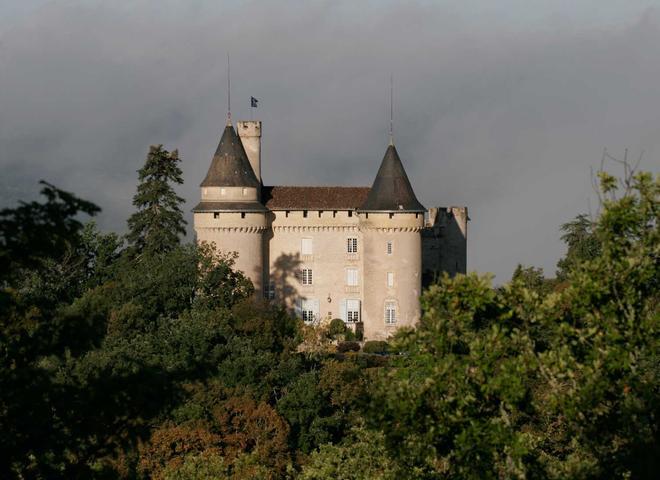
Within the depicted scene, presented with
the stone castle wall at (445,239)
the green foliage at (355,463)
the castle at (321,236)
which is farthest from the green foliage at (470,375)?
the stone castle wall at (445,239)

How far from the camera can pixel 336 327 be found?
61062 mm

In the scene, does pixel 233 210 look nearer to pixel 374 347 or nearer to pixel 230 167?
pixel 230 167

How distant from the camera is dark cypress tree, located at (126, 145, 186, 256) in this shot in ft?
211

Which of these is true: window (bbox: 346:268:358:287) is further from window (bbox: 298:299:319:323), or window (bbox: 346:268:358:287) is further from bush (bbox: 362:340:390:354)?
bush (bbox: 362:340:390:354)

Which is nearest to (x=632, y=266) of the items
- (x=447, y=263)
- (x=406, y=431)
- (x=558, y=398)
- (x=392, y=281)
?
(x=558, y=398)

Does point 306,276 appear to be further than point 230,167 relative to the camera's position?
Yes

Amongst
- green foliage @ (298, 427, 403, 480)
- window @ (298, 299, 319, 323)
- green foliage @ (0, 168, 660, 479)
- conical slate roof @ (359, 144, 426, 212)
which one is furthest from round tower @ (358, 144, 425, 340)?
green foliage @ (0, 168, 660, 479)

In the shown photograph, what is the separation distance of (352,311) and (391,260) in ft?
11.2

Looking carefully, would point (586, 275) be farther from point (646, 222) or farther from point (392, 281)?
point (392, 281)

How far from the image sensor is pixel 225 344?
165 feet

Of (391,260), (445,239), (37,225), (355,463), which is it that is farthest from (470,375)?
(445,239)

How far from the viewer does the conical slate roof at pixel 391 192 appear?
61406 millimetres

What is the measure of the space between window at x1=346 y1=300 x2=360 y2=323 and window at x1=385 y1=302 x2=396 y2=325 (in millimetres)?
2072

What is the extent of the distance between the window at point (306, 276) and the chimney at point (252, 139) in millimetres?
5192
